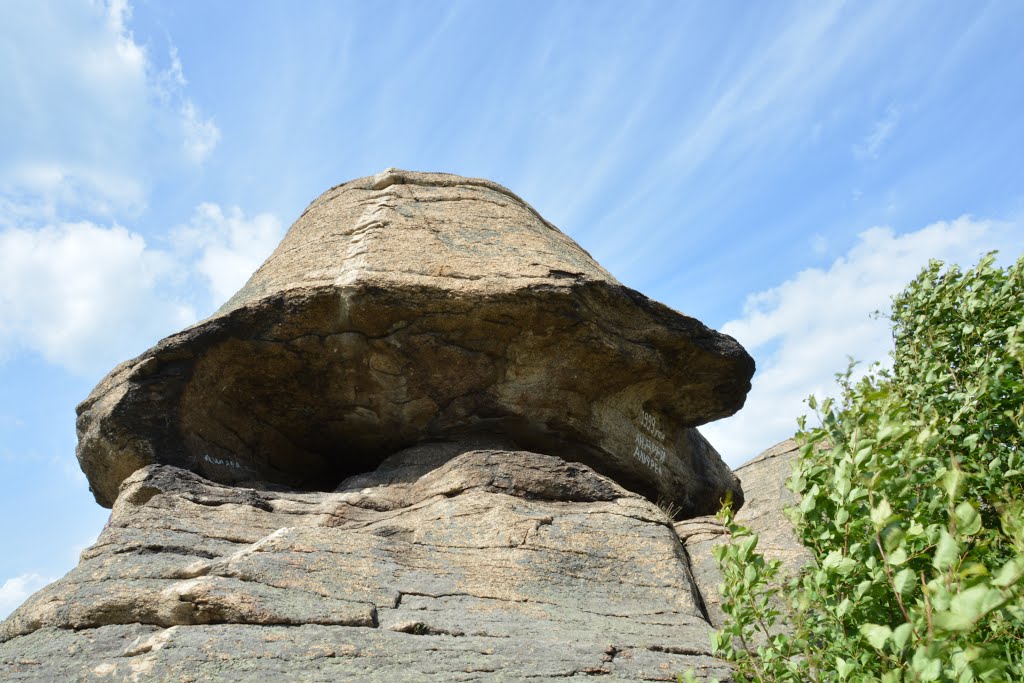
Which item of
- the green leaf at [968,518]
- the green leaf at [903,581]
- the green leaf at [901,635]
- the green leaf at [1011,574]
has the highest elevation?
the green leaf at [968,518]

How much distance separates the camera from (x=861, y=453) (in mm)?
3414

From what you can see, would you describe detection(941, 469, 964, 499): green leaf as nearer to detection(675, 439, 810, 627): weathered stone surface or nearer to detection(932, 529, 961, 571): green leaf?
detection(932, 529, 961, 571): green leaf

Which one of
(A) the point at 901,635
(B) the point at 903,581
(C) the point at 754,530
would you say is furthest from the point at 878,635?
(C) the point at 754,530

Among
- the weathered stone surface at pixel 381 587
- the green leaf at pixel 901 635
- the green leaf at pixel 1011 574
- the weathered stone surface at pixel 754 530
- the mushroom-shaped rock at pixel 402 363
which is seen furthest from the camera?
the mushroom-shaped rock at pixel 402 363

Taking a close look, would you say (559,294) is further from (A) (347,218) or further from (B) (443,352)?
(A) (347,218)

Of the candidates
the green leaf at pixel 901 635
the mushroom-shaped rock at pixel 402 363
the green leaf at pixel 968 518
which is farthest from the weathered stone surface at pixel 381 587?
the green leaf at pixel 968 518

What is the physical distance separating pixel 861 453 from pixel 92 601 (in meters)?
5.03

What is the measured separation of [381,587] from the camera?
20.0 ft

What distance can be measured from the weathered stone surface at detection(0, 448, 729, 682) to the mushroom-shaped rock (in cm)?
111

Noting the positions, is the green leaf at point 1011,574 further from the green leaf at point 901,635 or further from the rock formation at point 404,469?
the rock formation at point 404,469

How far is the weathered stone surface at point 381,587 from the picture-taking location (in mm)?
5020

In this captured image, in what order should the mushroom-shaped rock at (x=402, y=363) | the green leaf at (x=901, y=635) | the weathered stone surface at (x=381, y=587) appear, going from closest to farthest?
1. the green leaf at (x=901, y=635)
2. the weathered stone surface at (x=381, y=587)
3. the mushroom-shaped rock at (x=402, y=363)

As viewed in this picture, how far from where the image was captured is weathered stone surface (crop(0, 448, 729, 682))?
5020 mm

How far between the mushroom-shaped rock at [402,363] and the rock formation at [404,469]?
0.09 feet
